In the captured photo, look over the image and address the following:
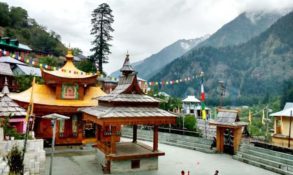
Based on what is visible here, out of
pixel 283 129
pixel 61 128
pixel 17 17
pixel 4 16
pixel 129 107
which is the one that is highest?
pixel 17 17

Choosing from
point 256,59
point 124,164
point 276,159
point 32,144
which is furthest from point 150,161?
point 256,59

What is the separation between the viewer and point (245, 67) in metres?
128

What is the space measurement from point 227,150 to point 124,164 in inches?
394

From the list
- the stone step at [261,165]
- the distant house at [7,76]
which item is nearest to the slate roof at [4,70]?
the distant house at [7,76]

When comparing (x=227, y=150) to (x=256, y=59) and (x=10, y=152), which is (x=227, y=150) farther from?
(x=256, y=59)

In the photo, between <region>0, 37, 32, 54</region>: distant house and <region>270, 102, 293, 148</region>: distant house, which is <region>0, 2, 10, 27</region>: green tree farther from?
<region>270, 102, 293, 148</region>: distant house

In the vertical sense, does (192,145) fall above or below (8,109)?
below

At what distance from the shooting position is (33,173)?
14.4 meters

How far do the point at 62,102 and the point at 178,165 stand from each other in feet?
37.4

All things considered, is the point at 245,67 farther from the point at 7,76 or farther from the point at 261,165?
the point at 261,165

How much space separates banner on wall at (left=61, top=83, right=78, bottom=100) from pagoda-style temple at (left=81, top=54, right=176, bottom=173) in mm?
6526

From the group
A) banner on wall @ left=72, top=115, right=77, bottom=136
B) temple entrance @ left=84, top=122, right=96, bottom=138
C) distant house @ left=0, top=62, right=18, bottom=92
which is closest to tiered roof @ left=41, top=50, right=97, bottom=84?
banner on wall @ left=72, top=115, right=77, bottom=136

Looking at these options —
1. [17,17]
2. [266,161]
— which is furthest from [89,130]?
[17,17]

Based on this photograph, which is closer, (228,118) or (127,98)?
(127,98)
